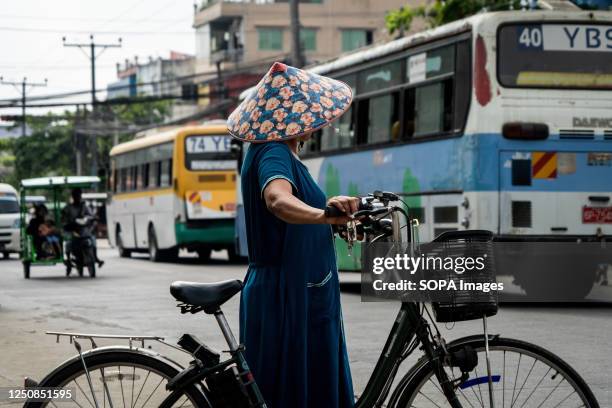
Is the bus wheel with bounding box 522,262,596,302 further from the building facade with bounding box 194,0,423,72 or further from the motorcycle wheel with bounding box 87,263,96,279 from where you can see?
the building facade with bounding box 194,0,423,72

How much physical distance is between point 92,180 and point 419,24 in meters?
51.0

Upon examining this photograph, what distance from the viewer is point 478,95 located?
13.9 metres

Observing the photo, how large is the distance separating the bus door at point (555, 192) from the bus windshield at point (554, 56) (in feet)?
2.59

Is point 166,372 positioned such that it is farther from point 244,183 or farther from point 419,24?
point 419,24

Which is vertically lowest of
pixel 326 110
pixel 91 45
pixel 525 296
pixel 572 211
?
pixel 525 296

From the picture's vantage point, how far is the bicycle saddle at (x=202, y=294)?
434cm

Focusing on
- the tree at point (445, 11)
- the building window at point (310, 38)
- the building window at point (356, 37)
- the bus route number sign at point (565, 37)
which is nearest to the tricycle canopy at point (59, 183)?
the tree at point (445, 11)

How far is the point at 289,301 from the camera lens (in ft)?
15.2

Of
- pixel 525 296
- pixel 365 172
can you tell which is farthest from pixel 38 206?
pixel 525 296

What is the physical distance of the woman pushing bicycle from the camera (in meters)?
4.64

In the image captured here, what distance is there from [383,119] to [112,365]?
11892 millimetres

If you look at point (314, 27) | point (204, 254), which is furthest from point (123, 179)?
point (314, 27)

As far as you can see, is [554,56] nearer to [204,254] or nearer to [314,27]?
[204,254]

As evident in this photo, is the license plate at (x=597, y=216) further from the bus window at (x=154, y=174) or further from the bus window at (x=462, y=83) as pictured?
the bus window at (x=154, y=174)
